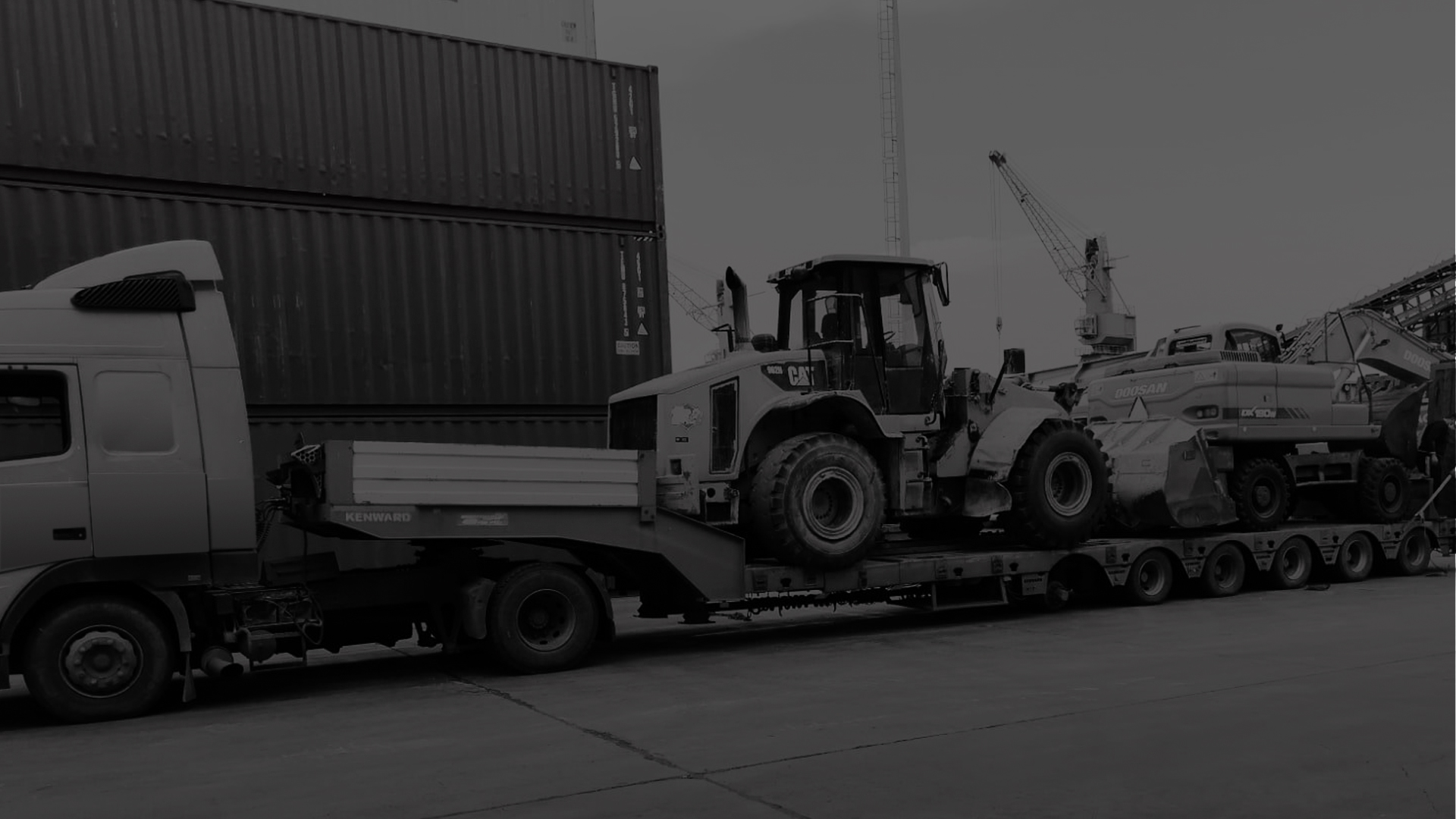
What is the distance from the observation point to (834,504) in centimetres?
1009

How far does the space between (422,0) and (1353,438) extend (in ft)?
49.8

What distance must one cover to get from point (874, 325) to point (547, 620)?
3.95 m

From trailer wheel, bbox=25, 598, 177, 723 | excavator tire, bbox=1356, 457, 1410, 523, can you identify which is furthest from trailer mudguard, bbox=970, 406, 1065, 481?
trailer wheel, bbox=25, 598, 177, 723

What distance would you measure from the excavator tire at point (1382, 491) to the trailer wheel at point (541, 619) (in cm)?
1000

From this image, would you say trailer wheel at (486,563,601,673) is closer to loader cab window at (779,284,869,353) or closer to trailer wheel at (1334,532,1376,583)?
loader cab window at (779,284,869,353)

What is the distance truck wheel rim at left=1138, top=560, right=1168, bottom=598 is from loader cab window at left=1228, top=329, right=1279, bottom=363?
4183 mm

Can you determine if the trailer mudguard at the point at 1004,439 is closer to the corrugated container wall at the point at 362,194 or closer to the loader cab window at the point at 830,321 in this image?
the loader cab window at the point at 830,321

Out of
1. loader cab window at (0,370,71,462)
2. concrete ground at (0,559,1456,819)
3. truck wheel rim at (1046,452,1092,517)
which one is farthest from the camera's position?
truck wheel rim at (1046,452,1092,517)

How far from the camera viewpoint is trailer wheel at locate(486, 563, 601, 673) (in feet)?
28.1

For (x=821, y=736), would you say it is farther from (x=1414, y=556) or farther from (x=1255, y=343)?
(x=1255, y=343)

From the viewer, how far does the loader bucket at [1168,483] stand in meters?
12.4

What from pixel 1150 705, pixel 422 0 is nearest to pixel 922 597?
pixel 1150 705

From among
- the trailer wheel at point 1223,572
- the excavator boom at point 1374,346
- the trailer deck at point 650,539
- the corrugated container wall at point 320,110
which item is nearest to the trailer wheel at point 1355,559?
the trailer deck at point 650,539

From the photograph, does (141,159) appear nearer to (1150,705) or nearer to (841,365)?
(841,365)
